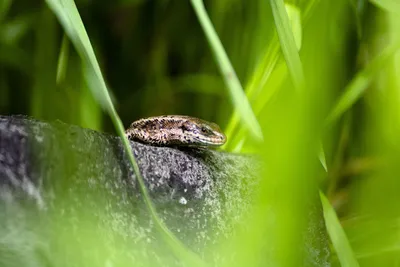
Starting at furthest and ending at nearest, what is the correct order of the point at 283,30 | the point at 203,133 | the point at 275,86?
the point at 203,133
the point at 275,86
the point at 283,30

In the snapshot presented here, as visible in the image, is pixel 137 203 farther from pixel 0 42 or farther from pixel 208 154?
pixel 0 42

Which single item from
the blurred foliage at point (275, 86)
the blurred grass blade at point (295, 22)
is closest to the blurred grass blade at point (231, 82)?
the blurred foliage at point (275, 86)

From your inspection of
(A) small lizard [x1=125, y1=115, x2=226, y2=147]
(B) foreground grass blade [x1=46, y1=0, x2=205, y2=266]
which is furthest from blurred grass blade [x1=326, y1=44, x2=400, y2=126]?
(B) foreground grass blade [x1=46, y1=0, x2=205, y2=266]

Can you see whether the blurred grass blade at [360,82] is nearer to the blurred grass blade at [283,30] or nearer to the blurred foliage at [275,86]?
the blurred foliage at [275,86]

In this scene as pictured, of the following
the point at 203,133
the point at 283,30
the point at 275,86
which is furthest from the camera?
the point at 203,133

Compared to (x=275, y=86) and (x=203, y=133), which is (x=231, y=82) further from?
(x=203, y=133)

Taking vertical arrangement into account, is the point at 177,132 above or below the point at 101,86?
below

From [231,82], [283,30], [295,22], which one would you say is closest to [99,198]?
[231,82]

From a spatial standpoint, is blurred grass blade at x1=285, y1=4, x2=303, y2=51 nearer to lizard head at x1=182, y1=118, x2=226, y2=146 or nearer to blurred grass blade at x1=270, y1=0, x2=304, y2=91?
blurred grass blade at x1=270, y1=0, x2=304, y2=91
